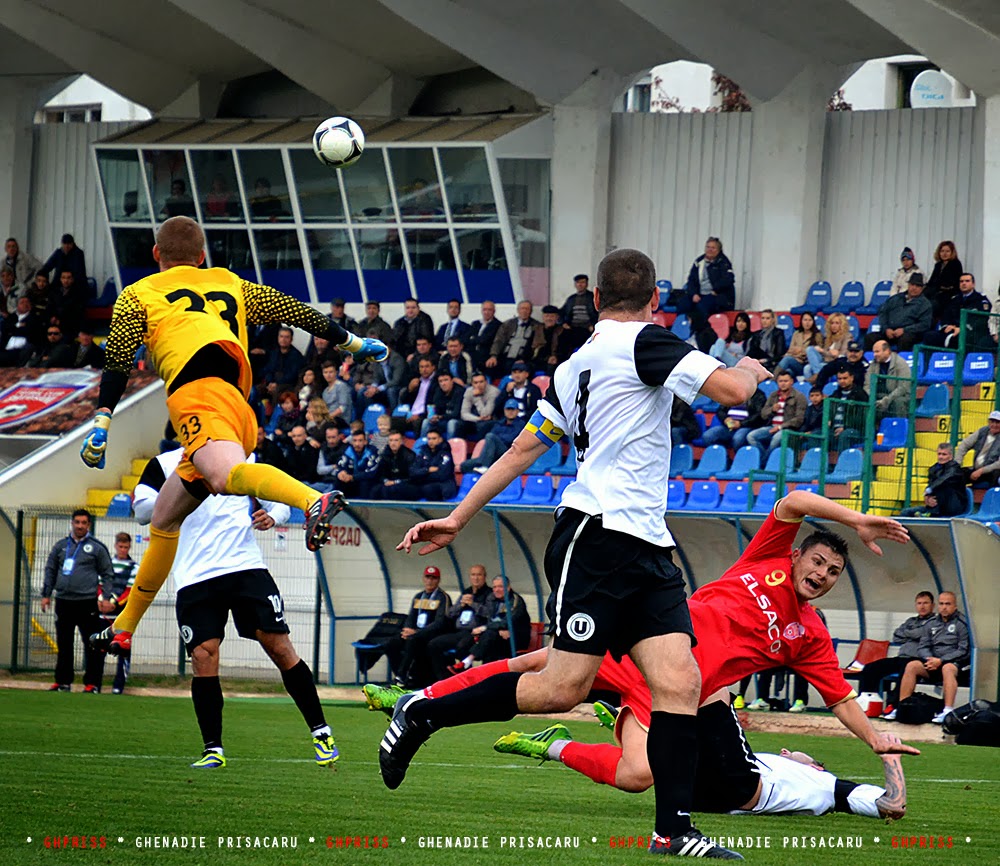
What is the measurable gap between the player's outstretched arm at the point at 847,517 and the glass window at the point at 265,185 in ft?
74.0

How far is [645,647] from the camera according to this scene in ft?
18.7

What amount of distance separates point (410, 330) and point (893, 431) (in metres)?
8.72

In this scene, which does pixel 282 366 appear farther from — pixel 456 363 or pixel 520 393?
pixel 520 393

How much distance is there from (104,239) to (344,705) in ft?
56.7

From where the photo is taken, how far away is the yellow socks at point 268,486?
7.23m

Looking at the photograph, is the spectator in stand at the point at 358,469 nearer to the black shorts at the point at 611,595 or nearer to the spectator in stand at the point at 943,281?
the spectator in stand at the point at 943,281

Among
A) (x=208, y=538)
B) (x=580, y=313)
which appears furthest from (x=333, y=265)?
(x=208, y=538)

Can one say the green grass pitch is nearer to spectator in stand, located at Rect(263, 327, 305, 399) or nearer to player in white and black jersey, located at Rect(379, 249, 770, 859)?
player in white and black jersey, located at Rect(379, 249, 770, 859)

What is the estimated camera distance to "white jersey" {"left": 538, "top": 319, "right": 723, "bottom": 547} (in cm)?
573

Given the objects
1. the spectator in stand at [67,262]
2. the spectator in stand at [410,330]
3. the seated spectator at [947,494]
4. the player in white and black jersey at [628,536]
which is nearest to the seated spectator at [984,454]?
the seated spectator at [947,494]

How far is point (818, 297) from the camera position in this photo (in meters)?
24.8

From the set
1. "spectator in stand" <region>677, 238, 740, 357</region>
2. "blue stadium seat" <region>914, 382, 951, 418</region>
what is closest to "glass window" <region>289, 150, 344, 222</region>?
"spectator in stand" <region>677, 238, 740, 357</region>

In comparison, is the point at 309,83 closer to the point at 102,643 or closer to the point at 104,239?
the point at 104,239

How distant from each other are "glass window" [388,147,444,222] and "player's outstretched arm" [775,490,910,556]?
21.0 metres
